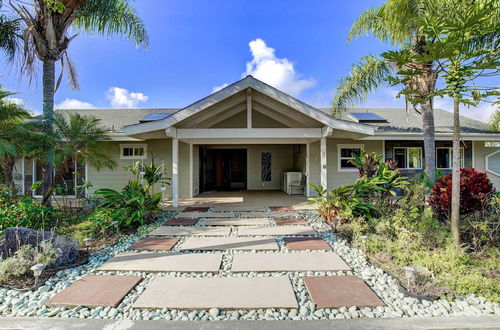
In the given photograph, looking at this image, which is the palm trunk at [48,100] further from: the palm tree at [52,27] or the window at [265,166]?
the window at [265,166]

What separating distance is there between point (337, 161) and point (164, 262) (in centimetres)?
916

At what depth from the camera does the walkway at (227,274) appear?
115 inches

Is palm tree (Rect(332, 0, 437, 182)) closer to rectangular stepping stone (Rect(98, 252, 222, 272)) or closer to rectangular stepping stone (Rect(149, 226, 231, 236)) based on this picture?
rectangular stepping stone (Rect(149, 226, 231, 236))

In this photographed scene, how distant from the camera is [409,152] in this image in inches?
445

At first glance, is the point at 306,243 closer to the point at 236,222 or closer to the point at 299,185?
the point at 236,222

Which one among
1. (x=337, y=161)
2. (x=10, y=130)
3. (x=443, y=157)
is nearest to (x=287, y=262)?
(x=10, y=130)

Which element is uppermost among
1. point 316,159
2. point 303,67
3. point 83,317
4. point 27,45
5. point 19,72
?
point 303,67

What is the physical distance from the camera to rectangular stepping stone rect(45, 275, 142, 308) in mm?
2895

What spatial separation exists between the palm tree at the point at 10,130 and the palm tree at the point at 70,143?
40 cm

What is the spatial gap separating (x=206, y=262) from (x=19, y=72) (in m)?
8.56

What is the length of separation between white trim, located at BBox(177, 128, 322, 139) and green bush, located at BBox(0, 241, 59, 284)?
502 cm

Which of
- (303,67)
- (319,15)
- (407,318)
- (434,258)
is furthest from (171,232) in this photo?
(303,67)

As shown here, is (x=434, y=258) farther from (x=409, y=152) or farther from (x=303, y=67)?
(x=303, y=67)

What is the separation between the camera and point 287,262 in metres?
4.05
